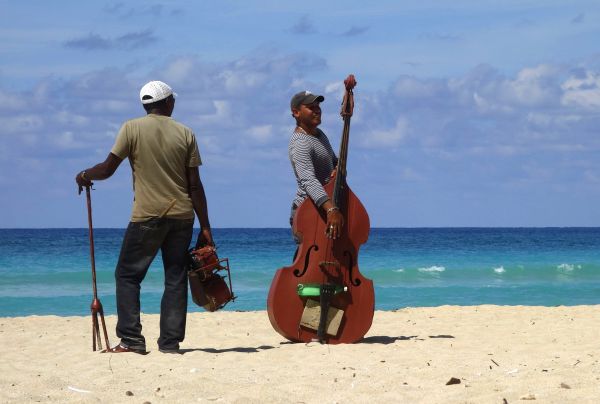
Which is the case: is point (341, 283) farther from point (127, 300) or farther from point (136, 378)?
point (136, 378)

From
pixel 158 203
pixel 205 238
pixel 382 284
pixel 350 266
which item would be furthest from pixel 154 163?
pixel 382 284

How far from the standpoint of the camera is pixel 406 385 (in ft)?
16.2

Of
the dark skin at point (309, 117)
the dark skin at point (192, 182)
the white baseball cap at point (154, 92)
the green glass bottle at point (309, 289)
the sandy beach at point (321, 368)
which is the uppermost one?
the white baseball cap at point (154, 92)

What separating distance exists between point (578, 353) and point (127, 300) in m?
2.71

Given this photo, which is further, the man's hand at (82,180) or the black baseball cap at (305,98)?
the black baseball cap at (305,98)

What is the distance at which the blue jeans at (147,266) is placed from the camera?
5.97 metres

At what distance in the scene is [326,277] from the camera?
6.45 m

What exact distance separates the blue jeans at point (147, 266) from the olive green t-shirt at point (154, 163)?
2.7 inches

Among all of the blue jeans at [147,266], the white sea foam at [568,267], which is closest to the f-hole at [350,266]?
the blue jeans at [147,266]

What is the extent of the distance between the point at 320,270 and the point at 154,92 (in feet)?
4.95

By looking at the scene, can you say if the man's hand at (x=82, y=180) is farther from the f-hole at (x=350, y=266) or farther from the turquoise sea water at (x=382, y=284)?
the turquoise sea water at (x=382, y=284)

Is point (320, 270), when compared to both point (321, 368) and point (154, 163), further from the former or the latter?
point (154, 163)

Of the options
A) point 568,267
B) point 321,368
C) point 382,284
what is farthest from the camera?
point 568,267

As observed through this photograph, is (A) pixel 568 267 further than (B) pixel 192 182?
Yes
